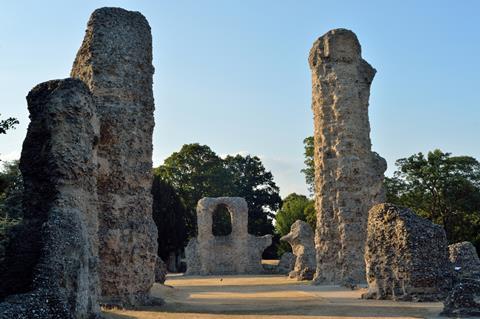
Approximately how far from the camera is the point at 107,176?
35.2ft

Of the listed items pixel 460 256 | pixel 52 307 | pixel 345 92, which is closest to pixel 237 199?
pixel 345 92

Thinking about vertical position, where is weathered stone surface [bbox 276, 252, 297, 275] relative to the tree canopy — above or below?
below

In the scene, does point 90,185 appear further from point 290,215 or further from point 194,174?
point 194,174

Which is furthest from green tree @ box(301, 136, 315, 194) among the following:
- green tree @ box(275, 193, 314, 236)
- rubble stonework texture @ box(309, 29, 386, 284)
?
rubble stonework texture @ box(309, 29, 386, 284)

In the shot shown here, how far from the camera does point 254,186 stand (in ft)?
174

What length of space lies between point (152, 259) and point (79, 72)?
4.18m

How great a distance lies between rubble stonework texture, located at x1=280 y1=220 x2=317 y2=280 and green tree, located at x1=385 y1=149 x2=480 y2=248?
8750 mm

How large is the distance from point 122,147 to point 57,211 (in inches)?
156

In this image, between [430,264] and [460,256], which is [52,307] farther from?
Result: [460,256]

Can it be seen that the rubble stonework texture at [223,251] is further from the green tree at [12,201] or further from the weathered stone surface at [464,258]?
the weathered stone surface at [464,258]

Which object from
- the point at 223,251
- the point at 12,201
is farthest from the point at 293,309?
the point at 223,251

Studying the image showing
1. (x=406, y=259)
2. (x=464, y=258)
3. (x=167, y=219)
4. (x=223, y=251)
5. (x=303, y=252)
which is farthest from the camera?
(x=167, y=219)

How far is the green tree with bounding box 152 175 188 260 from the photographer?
3738 centimetres

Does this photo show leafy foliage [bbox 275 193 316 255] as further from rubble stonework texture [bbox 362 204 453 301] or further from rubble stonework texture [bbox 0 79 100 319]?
rubble stonework texture [bbox 0 79 100 319]
